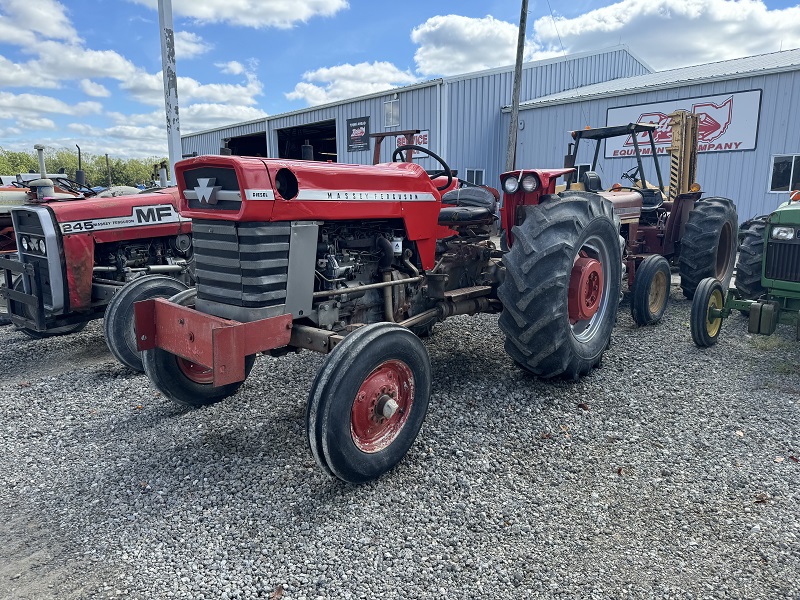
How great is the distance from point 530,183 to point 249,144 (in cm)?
2648

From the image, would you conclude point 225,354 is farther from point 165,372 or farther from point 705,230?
point 705,230

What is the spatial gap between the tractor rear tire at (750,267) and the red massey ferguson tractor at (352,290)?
7.09 ft

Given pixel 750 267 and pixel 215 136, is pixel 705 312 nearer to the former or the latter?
pixel 750 267

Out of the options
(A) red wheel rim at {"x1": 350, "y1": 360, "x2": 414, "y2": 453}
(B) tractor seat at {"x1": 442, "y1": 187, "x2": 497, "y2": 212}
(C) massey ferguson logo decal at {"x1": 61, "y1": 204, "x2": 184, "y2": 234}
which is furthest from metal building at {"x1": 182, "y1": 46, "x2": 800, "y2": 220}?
(A) red wheel rim at {"x1": 350, "y1": 360, "x2": 414, "y2": 453}

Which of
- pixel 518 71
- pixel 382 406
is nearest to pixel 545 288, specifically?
pixel 382 406

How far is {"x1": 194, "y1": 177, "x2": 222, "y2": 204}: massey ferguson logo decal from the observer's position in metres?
2.91

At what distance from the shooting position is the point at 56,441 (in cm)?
351

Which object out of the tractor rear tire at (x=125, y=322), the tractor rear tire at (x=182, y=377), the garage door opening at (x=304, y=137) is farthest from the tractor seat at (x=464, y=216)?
the garage door opening at (x=304, y=137)

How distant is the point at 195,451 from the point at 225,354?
0.91 metres

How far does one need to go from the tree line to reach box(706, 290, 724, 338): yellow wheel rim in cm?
3885

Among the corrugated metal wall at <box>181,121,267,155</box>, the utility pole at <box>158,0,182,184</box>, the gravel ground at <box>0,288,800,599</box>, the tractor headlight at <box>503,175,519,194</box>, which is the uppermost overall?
the corrugated metal wall at <box>181,121,267,155</box>

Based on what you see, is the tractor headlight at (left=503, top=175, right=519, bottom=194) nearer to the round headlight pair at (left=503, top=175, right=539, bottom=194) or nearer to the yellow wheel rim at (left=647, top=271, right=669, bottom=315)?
the round headlight pair at (left=503, top=175, right=539, bottom=194)

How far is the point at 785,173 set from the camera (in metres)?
11.4

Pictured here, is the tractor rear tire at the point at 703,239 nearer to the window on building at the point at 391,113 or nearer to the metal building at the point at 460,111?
the metal building at the point at 460,111
